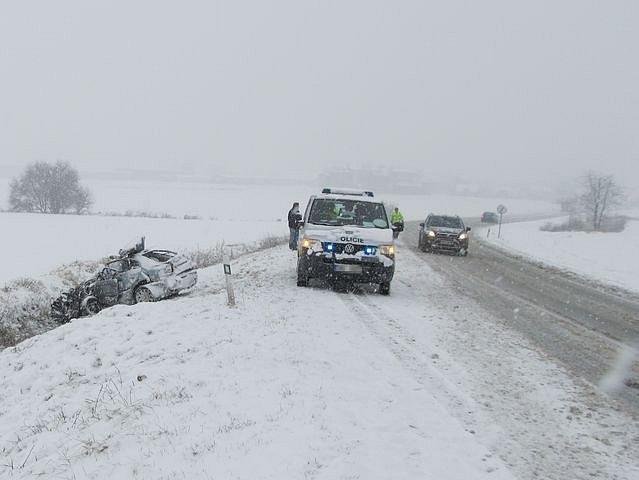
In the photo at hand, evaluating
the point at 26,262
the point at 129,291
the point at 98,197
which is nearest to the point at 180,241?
the point at 26,262

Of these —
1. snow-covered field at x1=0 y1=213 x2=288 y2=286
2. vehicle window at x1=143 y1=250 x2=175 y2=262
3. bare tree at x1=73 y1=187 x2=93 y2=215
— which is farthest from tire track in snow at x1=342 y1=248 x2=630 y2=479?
bare tree at x1=73 y1=187 x2=93 y2=215

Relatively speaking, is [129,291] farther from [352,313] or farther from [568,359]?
[568,359]

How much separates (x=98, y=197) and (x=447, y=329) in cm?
10128

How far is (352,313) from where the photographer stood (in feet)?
30.3

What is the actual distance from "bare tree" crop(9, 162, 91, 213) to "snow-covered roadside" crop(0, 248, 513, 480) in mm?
72082

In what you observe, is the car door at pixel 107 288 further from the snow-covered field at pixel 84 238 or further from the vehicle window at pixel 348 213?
the snow-covered field at pixel 84 238

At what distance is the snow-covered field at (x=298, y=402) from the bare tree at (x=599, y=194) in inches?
3013

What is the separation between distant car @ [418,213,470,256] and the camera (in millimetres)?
21156

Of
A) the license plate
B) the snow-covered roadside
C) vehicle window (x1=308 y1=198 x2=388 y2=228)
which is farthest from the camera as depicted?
vehicle window (x1=308 y1=198 x2=388 y2=228)

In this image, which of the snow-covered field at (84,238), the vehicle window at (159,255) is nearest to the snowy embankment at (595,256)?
the vehicle window at (159,255)

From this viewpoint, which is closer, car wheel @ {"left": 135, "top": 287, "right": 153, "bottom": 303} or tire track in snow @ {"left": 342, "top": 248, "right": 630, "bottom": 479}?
tire track in snow @ {"left": 342, "top": 248, "right": 630, "bottom": 479}

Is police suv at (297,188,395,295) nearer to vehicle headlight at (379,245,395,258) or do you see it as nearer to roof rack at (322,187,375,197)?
vehicle headlight at (379,245,395,258)

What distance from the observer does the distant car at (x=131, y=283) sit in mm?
12688

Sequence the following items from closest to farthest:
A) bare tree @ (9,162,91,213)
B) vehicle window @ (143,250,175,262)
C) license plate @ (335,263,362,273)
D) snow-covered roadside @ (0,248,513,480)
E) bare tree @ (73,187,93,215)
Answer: snow-covered roadside @ (0,248,513,480) < license plate @ (335,263,362,273) < vehicle window @ (143,250,175,262) < bare tree @ (9,162,91,213) < bare tree @ (73,187,93,215)
